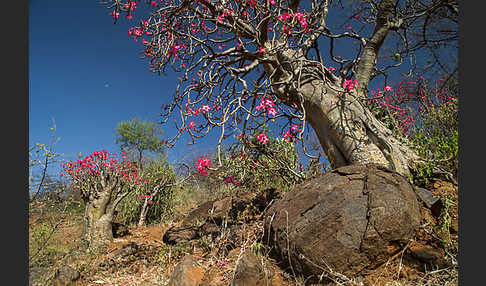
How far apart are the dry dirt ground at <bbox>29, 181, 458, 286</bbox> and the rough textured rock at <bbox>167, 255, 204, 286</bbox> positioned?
13cm

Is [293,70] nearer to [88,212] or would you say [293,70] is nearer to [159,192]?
[88,212]

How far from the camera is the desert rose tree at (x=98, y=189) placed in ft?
16.7

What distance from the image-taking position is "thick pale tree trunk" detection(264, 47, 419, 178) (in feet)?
10.8

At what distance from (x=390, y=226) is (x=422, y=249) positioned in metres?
0.36

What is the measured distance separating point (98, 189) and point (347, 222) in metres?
5.55

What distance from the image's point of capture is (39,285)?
3.12 m

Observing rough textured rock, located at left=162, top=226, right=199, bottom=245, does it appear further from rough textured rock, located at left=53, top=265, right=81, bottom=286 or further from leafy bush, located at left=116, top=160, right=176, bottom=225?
leafy bush, located at left=116, top=160, right=176, bottom=225

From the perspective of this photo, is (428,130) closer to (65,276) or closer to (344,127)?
(344,127)

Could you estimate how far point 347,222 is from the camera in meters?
2.11

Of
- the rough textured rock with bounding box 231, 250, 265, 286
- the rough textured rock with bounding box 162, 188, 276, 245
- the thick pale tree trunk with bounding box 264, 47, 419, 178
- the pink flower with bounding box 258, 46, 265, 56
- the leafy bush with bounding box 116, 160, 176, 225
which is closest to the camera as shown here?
the rough textured rock with bounding box 231, 250, 265, 286

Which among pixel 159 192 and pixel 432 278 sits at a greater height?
pixel 159 192

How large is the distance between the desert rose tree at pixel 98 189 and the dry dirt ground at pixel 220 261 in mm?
333

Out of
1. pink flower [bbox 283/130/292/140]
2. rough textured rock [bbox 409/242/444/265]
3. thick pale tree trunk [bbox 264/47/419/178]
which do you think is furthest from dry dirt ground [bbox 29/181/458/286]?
pink flower [bbox 283/130/292/140]

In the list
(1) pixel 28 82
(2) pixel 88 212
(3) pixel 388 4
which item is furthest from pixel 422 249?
(2) pixel 88 212
